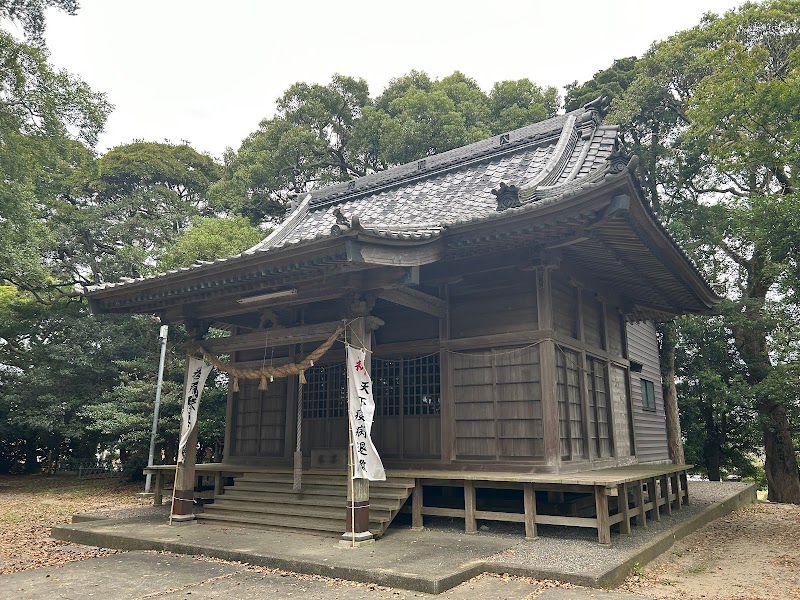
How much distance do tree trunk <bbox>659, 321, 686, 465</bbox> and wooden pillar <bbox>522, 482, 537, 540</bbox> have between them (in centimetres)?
1240

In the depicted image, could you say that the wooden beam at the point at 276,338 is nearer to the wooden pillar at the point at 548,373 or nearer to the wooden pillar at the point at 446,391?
the wooden pillar at the point at 446,391

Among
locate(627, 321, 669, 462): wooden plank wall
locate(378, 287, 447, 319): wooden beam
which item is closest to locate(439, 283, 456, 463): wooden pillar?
locate(378, 287, 447, 319): wooden beam

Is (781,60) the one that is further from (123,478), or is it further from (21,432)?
(21,432)

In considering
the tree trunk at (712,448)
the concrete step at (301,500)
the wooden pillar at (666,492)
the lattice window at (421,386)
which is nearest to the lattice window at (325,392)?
the lattice window at (421,386)

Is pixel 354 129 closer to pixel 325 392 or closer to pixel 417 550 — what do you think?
pixel 325 392

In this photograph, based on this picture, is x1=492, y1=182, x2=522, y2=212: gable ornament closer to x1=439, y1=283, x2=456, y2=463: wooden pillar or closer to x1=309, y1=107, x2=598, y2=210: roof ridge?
x1=439, y1=283, x2=456, y2=463: wooden pillar

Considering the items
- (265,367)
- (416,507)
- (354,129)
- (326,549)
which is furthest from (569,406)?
(354,129)

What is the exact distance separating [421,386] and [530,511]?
8.78ft

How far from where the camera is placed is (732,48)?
1378 cm

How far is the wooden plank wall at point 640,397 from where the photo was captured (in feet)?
44.1

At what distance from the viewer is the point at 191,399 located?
9.39 metres

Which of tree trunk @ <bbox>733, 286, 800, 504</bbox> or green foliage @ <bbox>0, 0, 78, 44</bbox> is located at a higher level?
green foliage @ <bbox>0, 0, 78, 44</bbox>

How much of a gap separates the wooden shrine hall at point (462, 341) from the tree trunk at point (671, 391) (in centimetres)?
698

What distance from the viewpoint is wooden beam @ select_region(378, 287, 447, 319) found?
7.90 metres
